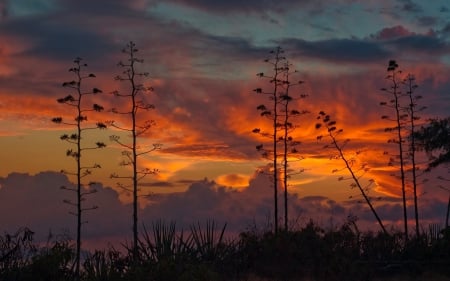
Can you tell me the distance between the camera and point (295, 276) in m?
24.5

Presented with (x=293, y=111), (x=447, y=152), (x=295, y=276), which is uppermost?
(x=293, y=111)

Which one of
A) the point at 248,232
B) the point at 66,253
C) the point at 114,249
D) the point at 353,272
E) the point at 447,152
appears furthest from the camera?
the point at 447,152

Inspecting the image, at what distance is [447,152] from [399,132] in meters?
3.34

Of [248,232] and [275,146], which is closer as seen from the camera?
[248,232]

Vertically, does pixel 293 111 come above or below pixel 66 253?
above

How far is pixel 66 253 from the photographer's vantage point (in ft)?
52.8

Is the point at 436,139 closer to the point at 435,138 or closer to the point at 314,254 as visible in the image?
the point at 435,138

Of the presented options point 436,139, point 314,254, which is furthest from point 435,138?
point 314,254

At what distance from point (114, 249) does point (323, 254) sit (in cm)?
814

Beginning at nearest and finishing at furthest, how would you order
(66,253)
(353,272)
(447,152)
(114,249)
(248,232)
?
(66,253) < (114,249) < (353,272) < (248,232) < (447,152)

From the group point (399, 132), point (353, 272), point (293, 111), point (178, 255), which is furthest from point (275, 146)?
point (178, 255)

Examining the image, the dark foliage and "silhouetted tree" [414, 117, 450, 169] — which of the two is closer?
the dark foliage

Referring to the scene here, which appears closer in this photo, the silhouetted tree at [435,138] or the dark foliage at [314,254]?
the dark foliage at [314,254]

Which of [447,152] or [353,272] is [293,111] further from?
[353,272]
